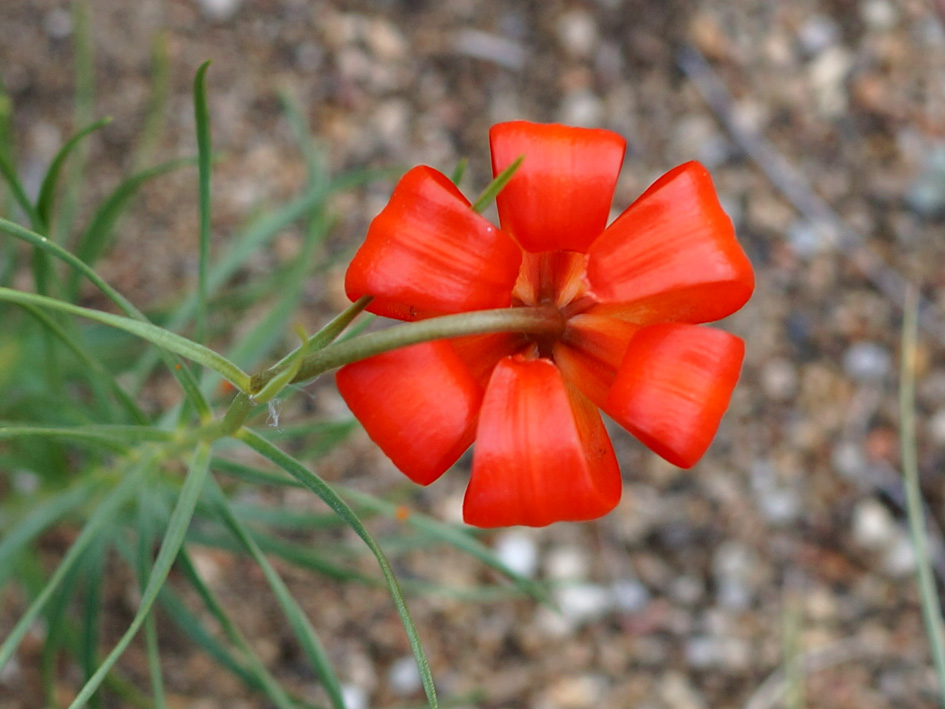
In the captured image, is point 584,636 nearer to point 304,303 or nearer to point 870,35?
point 304,303

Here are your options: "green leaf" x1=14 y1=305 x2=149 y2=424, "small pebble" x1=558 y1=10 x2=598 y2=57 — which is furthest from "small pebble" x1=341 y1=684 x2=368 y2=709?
"small pebble" x1=558 y1=10 x2=598 y2=57

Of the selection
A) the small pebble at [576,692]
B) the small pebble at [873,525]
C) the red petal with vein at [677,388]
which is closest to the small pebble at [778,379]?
the small pebble at [873,525]

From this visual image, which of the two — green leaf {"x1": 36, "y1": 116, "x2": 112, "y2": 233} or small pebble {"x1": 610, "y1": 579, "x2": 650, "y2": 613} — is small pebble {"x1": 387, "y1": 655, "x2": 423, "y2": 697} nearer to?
small pebble {"x1": 610, "y1": 579, "x2": 650, "y2": 613}

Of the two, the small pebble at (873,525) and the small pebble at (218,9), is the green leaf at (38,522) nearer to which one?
the small pebble at (218,9)

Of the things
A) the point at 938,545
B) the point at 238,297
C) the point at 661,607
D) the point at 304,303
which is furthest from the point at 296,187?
the point at 938,545

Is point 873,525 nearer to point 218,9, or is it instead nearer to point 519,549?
point 519,549
